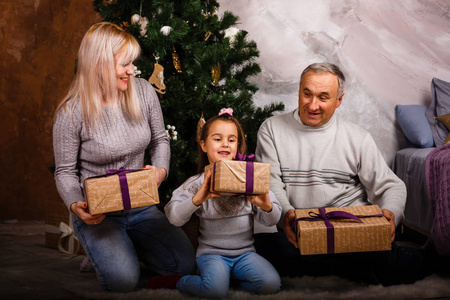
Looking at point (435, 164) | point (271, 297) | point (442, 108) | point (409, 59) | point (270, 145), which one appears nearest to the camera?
point (271, 297)

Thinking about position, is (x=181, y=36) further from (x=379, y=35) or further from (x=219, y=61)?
(x=379, y=35)

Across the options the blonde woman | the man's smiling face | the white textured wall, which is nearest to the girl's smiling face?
the blonde woman

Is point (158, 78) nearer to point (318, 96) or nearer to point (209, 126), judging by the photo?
point (209, 126)

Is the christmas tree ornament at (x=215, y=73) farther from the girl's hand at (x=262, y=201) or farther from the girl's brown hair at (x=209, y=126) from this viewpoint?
the girl's hand at (x=262, y=201)

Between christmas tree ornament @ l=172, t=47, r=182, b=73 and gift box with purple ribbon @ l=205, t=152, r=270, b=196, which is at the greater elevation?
christmas tree ornament @ l=172, t=47, r=182, b=73

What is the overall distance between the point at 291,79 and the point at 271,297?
80.8 inches

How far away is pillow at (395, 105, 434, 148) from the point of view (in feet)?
10.6

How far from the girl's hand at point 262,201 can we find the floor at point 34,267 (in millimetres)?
849

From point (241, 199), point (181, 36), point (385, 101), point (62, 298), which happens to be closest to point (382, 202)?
point (241, 199)

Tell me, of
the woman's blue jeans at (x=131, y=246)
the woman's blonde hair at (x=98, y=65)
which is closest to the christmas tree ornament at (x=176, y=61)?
the woman's blonde hair at (x=98, y=65)

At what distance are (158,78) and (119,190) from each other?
31.2 inches

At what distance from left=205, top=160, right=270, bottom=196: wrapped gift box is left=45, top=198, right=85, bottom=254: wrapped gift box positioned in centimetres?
130

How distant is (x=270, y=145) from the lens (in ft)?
7.17

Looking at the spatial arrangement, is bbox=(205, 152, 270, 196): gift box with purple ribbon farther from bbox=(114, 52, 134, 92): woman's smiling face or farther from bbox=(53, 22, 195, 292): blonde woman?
bbox=(114, 52, 134, 92): woman's smiling face
